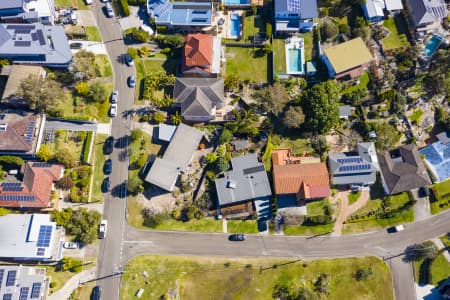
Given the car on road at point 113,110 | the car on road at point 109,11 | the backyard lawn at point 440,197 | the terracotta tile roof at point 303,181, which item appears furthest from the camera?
the car on road at point 109,11

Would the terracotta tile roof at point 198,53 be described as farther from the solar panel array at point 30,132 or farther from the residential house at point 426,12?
the residential house at point 426,12

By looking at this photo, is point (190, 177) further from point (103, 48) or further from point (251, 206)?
point (103, 48)

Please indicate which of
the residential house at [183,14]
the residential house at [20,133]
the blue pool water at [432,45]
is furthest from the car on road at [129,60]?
the blue pool water at [432,45]

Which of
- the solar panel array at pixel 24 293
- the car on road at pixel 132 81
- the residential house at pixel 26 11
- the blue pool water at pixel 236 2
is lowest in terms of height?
the solar panel array at pixel 24 293

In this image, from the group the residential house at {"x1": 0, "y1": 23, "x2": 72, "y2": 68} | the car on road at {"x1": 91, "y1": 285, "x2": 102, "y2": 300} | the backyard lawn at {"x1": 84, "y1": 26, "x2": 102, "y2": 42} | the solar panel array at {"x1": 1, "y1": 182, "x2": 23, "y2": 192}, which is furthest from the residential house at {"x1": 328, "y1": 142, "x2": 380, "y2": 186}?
the solar panel array at {"x1": 1, "y1": 182, "x2": 23, "y2": 192}

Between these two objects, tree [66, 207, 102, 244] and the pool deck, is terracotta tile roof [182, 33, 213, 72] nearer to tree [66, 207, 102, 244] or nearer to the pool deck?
the pool deck

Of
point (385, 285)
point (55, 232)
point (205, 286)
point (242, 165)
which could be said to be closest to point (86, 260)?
point (55, 232)
